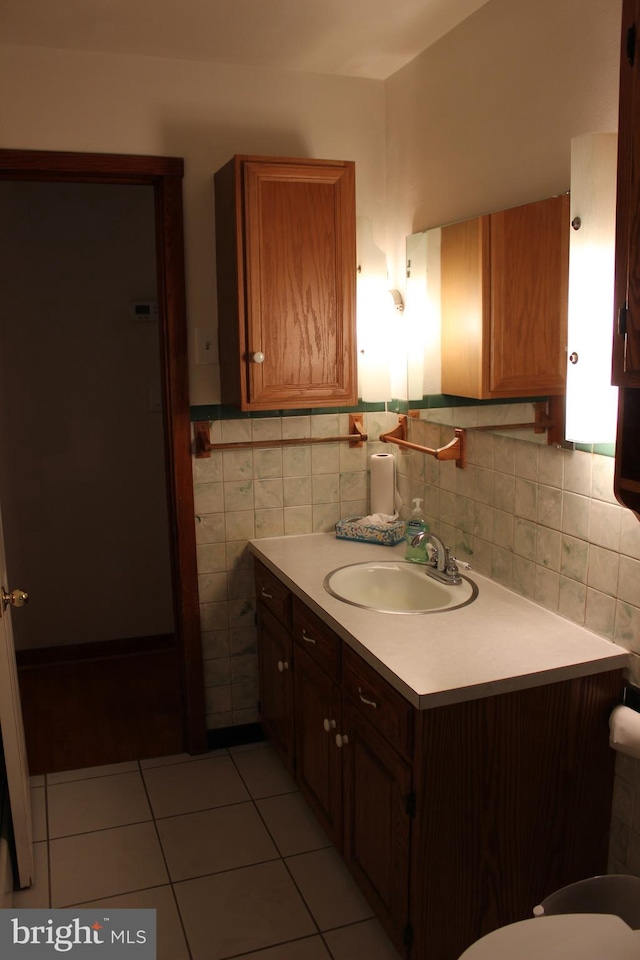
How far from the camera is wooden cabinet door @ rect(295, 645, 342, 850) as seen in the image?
234cm

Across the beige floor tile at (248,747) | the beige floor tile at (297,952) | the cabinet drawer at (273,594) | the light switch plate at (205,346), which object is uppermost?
the light switch plate at (205,346)

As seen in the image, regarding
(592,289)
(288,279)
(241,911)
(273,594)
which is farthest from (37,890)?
(592,289)

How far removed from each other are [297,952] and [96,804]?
3.19ft

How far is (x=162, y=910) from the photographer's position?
2.29 metres

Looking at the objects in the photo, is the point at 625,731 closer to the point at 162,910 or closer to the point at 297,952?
the point at 297,952

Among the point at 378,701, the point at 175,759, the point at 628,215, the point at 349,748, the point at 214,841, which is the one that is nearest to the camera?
the point at 628,215

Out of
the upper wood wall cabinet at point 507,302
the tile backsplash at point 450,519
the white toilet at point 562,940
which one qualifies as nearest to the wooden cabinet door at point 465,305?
the upper wood wall cabinet at point 507,302

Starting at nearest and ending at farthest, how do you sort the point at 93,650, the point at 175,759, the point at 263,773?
the point at 263,773 < the point at 175,759 < the point at 93,650

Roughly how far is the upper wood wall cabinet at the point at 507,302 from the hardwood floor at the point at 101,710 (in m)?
1.67

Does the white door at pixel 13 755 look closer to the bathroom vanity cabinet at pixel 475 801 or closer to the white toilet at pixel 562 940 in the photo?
the bathroom vanity cabinet at pixel 475 801

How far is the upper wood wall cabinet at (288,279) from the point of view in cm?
259

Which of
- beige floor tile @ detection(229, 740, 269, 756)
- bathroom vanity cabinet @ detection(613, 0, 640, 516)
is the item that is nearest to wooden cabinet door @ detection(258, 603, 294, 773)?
beige floor tile @ detection(229, 740, 269, 756)

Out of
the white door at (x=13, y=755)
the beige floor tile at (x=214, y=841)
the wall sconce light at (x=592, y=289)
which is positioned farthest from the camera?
the beige floor tile at (x=214, y=841)

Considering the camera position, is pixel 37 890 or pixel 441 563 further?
pixel 441 563
